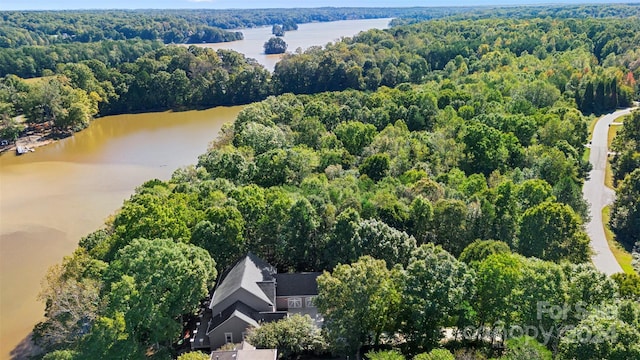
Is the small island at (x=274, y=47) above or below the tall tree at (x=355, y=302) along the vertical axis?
above

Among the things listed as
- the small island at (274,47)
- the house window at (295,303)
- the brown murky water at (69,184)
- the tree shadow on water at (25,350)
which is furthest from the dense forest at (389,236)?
the small island at (274,47)

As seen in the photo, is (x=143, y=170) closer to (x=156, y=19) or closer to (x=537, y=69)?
(x=537, y=69)

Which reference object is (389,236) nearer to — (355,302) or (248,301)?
(355,302)

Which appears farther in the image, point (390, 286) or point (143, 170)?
point (143, 170)

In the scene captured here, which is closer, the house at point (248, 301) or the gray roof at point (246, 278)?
the house at point (248, 301)

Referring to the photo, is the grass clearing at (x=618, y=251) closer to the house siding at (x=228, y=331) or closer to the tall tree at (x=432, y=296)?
the tall tree at (x=432, y=296)

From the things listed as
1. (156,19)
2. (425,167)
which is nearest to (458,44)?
(425,167)
